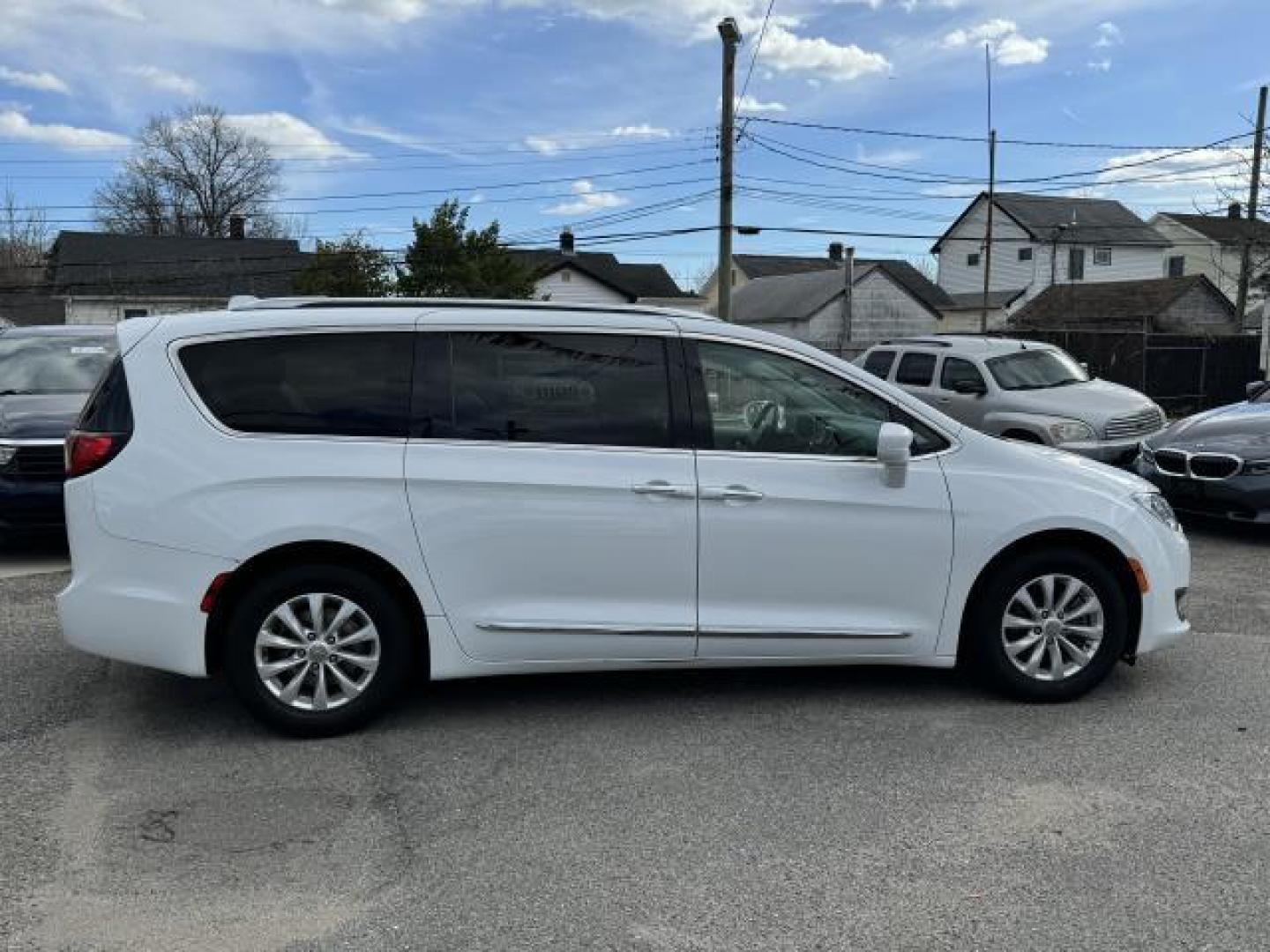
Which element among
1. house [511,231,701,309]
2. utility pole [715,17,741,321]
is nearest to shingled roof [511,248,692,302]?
house [511,231,701,309]

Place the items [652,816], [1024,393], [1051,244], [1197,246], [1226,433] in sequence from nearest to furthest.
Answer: [652,816], [1226,433], [1024,393], [1051,244], [1197,246]

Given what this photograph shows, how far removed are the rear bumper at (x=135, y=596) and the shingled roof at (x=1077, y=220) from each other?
167 feet

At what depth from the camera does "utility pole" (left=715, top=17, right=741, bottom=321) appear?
66.4 ft

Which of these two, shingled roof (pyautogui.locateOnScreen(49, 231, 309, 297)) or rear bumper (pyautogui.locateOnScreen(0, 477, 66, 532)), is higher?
shingled roof (pyautogui.locateOnScreen(49, 231, 309, 297))

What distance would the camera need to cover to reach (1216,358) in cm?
2361

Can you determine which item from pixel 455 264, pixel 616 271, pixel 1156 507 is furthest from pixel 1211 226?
pixel 1156 507

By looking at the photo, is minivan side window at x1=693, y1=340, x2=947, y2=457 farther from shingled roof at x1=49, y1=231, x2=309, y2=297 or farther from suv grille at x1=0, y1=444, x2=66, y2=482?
shingled roof at x1=49, y1=231, x2=309, y2=297

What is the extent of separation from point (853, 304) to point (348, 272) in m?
23.5

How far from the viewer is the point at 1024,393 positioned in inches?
453

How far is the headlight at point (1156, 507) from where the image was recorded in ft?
15.9

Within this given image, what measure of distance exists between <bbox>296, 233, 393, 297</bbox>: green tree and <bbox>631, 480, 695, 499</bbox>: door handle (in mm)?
31111

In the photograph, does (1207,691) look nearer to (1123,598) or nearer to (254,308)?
(1123,598)

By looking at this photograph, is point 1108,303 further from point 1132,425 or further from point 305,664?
point 305,664

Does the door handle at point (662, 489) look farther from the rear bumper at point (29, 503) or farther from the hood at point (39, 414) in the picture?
the rear bumper at point (29, 503)
